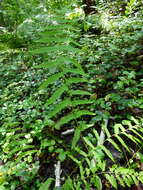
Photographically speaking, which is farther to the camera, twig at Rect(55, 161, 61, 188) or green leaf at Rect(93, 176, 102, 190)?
twig at Rect(55, 161, 61, 188)

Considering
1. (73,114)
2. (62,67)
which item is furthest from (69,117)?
(62,67)

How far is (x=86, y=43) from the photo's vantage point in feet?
8.04

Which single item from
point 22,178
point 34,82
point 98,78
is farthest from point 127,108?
point 34,82

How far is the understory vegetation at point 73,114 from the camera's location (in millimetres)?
986

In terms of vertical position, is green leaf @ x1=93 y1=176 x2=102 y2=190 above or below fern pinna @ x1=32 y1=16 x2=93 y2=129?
below

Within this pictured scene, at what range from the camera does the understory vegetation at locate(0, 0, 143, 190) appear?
986 millimetres

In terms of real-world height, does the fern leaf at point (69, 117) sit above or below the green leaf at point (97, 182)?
above

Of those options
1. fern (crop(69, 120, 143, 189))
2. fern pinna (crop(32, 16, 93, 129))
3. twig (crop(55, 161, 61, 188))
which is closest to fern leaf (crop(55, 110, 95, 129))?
fern pinna (crop(32, 16, 93, 129))

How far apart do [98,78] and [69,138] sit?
690 mm

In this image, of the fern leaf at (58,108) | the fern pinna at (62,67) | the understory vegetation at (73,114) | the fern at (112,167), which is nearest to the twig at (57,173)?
the understory vegetation at (73,114)

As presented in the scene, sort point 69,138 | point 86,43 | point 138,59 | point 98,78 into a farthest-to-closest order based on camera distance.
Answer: point 86,43 < point 138,59 < point 98,78 < point 69,138

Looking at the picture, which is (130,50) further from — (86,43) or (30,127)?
(30,127)

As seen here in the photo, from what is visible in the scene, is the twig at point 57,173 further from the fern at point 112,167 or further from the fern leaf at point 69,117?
the fern leaf at point 69,117

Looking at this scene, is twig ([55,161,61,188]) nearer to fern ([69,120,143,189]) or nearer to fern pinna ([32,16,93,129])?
fern ([69,120,143,189])
